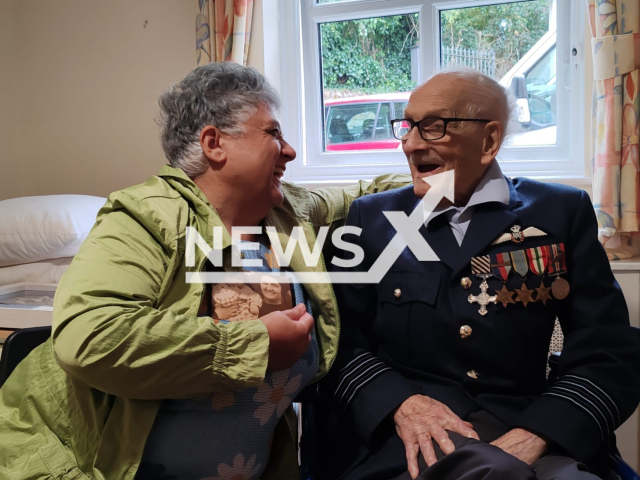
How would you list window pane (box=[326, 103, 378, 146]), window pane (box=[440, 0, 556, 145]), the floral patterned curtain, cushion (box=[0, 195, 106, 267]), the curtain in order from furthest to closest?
window pane (box=[326, 103, 378, 146]), window pane (box=[440, 0, 556, 145]), the curtain, cushion (box=[0, 195, 106, 267]), the floral patterned curtain

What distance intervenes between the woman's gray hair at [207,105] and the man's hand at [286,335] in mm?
438

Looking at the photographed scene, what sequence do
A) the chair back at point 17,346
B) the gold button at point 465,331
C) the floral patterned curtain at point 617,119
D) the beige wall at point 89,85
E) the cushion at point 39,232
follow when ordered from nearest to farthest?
the gold button at point 465,331 → the chair back at point 17,346 → the floral patterned curtain at point 617,119 → the cushion at point 39,232 → the beige wall at point 89,85

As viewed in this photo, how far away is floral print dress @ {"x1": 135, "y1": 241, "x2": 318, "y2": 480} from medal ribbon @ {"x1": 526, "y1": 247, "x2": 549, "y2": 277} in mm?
550

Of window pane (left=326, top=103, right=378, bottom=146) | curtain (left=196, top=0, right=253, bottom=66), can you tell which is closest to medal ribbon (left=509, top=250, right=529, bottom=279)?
curtain (left=196, top=0, right=253, bottom=66)

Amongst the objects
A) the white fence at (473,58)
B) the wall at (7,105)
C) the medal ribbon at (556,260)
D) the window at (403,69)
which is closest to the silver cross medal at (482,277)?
the medal ribbon at (556,260)

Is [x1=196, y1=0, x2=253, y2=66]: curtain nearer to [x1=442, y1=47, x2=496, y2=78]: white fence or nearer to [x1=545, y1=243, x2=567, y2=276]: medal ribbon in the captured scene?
[x1=442, y1=47, x2=496, y2=78]: white fence

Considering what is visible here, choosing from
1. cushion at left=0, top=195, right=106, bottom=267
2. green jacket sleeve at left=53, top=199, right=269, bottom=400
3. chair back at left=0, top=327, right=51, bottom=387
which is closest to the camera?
green jacket sleeve at left=53, top=199, right=269, bottom=400

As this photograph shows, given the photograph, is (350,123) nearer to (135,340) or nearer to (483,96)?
(483,96)

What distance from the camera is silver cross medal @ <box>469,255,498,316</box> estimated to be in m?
1.32

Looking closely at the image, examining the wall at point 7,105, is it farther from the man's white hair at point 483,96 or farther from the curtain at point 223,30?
the man's white hair at point 483,96

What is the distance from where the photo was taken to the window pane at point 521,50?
2.70 metres

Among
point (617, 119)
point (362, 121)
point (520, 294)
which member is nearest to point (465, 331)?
point (520, 294)

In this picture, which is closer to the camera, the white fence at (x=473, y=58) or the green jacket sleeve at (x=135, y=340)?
the green jacket sleeve at (x=135, y=340)

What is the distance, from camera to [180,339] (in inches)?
41.1
